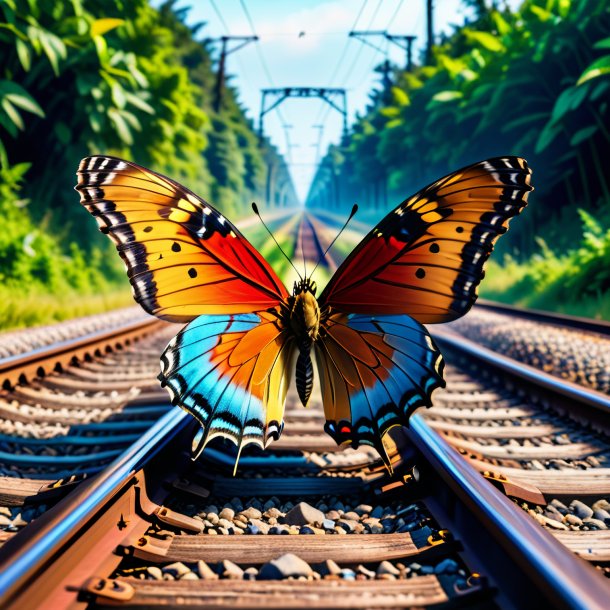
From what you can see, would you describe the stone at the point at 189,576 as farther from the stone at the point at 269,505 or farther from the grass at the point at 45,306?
the grass at the point at 45,306

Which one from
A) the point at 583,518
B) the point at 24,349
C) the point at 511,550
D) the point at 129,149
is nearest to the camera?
the point at 511,550

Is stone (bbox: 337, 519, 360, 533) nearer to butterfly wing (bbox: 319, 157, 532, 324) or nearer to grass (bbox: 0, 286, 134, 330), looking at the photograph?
butterfly wing (bbox: 319, 157, 532, 324)

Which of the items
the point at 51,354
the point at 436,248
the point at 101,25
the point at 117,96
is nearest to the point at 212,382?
the point at 436,248

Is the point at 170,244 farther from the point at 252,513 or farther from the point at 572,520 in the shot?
the point at 572,520

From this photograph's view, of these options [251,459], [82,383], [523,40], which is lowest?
[251,459]

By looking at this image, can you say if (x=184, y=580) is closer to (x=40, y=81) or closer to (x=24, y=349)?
(x=24, y=349)

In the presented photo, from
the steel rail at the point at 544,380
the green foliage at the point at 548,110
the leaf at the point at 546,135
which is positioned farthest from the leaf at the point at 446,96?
the steel rail at the point at 544,380

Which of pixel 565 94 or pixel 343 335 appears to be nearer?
pixel 343 335

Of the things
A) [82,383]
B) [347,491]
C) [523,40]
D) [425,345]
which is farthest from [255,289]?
[523,40]
